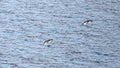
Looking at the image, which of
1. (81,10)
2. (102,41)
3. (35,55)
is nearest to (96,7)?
(81,10)

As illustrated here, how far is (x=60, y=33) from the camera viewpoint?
396 inches

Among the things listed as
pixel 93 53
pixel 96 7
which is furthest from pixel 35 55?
pixel 96 7

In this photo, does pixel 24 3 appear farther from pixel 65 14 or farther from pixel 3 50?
pixel 3 50

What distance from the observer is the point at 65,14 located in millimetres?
11219

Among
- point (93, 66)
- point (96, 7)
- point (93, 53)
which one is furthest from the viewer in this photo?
point (96, 7)

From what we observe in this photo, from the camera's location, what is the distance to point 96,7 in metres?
11.6

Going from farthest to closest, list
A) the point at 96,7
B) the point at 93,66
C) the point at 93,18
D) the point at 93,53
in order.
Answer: the point at 96,7, the point at 93,18, the point at 93,53, the point at 93,66

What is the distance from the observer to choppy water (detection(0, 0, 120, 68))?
8.73 metres

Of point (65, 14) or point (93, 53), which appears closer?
point (93, 53)

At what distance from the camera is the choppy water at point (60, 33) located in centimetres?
873

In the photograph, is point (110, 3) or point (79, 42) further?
point (110, 3)

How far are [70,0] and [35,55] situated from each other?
388 cm

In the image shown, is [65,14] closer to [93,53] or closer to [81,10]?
[81,10]

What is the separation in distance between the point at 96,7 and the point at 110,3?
1.94 feet
